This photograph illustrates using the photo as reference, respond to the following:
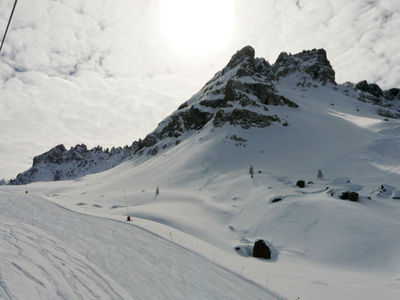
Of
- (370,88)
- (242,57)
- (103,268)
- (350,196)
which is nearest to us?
(103,268)

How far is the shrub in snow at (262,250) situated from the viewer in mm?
11312

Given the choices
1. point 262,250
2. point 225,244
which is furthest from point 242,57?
point 262,250

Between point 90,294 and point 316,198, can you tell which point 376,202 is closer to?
point 316,198

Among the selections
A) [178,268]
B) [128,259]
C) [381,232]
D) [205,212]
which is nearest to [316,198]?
[381,232]

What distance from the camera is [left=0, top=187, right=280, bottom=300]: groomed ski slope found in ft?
17.4

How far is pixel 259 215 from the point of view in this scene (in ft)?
57.3

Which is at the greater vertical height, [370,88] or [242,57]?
[370,88]

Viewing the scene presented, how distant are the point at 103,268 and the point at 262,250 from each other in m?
8.12

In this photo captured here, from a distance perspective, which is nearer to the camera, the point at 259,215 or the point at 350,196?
the point at 350,196

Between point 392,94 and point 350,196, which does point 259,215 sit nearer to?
point 350,196

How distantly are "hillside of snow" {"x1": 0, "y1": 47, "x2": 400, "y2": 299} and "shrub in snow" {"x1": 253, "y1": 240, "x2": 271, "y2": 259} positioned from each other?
1.68ft

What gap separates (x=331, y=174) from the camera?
30719mm

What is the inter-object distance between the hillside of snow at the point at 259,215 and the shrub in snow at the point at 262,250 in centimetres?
51

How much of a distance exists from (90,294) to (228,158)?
123 ft
